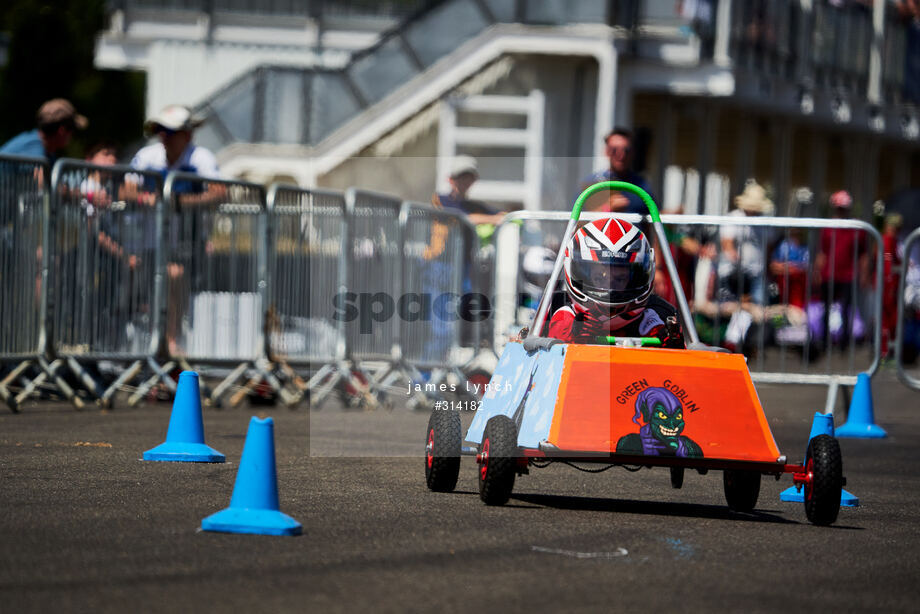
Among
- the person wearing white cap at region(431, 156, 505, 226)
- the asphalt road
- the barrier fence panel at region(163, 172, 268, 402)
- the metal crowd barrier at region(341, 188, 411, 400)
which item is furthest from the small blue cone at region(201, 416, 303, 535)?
the person wearing white cap at region(431, 156, 505, 226)

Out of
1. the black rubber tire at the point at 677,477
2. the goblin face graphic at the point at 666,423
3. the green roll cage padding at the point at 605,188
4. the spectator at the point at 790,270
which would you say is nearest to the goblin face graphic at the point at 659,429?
the goblin face graphic at the point at 666,423

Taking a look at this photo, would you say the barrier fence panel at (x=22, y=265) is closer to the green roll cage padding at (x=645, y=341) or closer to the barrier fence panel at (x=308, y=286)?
the barrier fence panel at (x=308, y=286)

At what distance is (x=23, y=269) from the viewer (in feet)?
45.6

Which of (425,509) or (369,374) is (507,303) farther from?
(425,509)

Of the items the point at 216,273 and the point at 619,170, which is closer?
the point at 619,170

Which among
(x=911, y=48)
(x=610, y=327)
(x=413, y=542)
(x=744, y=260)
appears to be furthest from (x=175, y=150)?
(x=911, y=48)

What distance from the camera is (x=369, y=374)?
1658 cm

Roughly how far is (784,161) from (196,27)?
1207 centimetres

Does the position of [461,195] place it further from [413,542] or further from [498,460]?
[413,542]

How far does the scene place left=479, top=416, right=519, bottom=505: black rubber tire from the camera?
8.70 meters

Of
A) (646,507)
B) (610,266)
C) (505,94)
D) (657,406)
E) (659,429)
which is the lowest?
(646,507)

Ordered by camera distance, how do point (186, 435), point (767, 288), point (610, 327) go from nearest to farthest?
point (610, 327) < point (186, 435) < point (767, 288)

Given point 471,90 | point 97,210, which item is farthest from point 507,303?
point 471,90

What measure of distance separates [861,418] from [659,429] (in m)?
6.58
